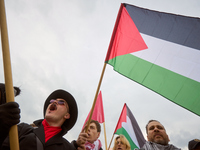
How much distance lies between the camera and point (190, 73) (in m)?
2.93

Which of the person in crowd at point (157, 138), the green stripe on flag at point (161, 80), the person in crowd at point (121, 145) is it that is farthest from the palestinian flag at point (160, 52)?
the person in crowd at point (121, 145)

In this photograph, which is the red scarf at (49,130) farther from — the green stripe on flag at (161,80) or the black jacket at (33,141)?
the green stripe on flag at (161,80)

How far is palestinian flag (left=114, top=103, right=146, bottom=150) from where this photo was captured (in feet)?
18.6

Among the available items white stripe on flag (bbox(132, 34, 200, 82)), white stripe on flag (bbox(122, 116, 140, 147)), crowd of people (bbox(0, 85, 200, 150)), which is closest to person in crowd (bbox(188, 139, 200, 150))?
crowd of people (bbox(0, 85, 200, 150))

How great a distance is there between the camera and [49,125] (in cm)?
200

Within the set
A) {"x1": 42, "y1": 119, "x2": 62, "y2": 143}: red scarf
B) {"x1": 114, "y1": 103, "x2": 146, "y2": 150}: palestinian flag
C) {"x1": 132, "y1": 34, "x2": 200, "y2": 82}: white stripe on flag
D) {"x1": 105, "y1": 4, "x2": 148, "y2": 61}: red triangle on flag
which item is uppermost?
{"x1": 105, "y1": 4, "x2": 148, "y2": 61}: red triangle on flag

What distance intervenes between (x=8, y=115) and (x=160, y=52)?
3.14 metres

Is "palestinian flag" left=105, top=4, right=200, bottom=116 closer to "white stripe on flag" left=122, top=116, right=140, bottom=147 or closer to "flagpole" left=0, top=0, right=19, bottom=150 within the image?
"flagpole" left=0, top=0, right=19, bottom=150

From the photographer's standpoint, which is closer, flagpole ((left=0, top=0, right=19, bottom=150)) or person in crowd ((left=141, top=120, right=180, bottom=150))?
flagpole ((left=0, top=0, right=19, bottom=150))

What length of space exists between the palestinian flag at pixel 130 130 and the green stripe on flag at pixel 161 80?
3.33 meters

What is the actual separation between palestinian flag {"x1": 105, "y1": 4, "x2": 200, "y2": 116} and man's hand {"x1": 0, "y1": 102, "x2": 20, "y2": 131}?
2479 millimetres

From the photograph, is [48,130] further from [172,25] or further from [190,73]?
[172,25]

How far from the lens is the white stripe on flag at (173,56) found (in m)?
2.97

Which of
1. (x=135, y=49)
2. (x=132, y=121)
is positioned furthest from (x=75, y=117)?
(x=132, y=121)
